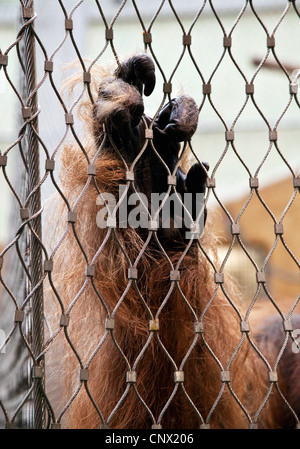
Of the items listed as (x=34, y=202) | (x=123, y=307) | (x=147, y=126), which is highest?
(x=147, y=126)

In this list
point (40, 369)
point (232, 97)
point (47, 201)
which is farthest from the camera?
point (232, 97)

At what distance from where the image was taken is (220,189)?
145 inches

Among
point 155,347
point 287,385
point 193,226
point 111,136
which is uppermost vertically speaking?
point 111,136

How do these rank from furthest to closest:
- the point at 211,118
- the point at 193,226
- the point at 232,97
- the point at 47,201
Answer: the point at 211,118 → the point at 232,97 → the point at 47,201 → the point at 193,226

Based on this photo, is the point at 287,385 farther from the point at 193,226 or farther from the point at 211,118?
the point at 211,118

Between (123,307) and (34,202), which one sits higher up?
(34,202)

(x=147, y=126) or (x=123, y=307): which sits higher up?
(x=147, y=126)

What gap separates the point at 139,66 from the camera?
2.51 feet

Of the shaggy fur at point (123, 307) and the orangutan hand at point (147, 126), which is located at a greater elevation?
the orangutan hand at point (147, 126)

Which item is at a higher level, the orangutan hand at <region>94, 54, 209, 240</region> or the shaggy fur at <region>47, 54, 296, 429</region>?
the orangutan hand at <region>94, 54, 209, 240</region>

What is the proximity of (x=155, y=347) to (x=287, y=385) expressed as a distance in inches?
14.5
